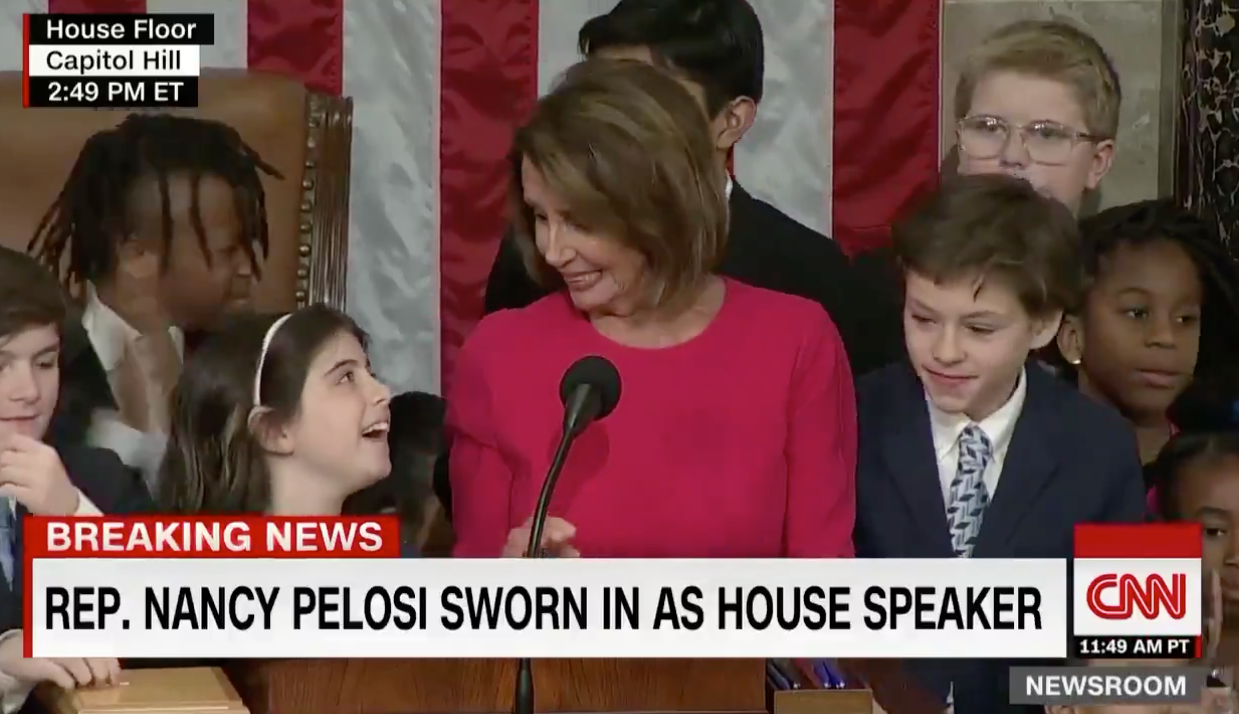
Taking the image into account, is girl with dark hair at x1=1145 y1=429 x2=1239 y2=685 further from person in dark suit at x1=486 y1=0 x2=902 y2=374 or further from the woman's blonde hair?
the woman's blonde hair

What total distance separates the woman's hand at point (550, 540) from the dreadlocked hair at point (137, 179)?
1.39ft

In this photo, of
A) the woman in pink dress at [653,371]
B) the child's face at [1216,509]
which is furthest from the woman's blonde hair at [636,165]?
the child's face at [1216,509]

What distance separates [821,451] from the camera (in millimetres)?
1688

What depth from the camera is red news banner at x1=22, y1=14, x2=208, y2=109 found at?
6.25 feet

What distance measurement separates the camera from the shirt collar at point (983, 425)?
68.7 inches

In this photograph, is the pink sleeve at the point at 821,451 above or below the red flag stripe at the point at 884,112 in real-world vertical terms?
below

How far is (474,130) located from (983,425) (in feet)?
1.94

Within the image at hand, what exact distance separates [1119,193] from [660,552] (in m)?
0.60

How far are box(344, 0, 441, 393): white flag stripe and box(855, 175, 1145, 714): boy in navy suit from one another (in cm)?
48

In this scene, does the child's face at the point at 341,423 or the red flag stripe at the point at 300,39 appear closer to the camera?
the child's face at the point at 341,423

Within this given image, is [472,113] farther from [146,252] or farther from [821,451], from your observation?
[821,451]

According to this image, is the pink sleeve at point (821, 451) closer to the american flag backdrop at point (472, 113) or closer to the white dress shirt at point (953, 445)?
the white dress shirt at point (953, 445)

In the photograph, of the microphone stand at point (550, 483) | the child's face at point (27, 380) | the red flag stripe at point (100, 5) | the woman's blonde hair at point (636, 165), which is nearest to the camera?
the microphone stand at point (550, 483)

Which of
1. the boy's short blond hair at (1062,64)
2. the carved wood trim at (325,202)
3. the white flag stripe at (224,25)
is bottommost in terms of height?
the carved wood trim at (325,202)
